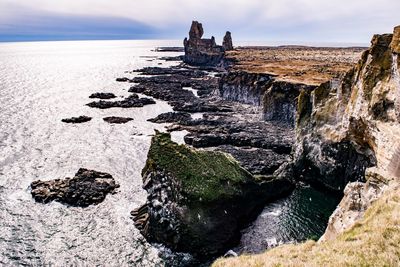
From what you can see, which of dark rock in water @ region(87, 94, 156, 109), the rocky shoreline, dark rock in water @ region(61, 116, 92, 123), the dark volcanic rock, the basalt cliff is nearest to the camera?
the basalt cliff

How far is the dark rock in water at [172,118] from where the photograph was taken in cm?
9484

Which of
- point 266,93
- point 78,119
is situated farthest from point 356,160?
point 78,119

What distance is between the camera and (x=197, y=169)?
4462cm

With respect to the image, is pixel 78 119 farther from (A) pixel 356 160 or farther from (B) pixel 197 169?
(A) pixel 356 160

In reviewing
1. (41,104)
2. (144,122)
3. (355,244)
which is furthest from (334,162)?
(41,104)

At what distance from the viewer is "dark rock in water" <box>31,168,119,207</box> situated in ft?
164

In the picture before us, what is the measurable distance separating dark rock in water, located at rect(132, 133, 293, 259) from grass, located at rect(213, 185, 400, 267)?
561 inches

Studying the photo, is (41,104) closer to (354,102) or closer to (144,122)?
(144,122)

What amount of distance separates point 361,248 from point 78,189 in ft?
137

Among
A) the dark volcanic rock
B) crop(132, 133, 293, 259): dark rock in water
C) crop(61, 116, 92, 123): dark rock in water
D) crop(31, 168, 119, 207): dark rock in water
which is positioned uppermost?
crop(132, 133, 293, 259): dark rock in water

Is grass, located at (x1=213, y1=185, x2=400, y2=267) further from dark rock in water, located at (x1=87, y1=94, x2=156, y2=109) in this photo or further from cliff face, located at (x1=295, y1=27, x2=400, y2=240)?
dark rock in water, located at (x1=87, y1=94, x2=156, y2=109)

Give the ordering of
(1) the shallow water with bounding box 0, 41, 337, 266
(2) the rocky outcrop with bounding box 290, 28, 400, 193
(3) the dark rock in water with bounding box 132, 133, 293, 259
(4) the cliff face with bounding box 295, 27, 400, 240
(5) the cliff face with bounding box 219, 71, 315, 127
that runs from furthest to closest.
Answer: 1. (5) the cliff face with bounding box 219, 71, 315, 127
2. (3) the dark rock in water with bounding box 132, 133, 293, 259
3. (1) the shallow water with bounding box 0, 41, 337, 266
4. (2) the rocky outcrop with bounding box 290, 28, 400, 193
5. (4) the cliff face with bounding box 295, 27, 400, 240

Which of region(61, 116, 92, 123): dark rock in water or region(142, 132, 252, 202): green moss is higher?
region(142, 132, 252, 202): green moss

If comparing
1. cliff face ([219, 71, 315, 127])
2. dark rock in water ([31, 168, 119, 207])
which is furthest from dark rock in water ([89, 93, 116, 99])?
dark rock in water ([31, 168, 119, 207])
